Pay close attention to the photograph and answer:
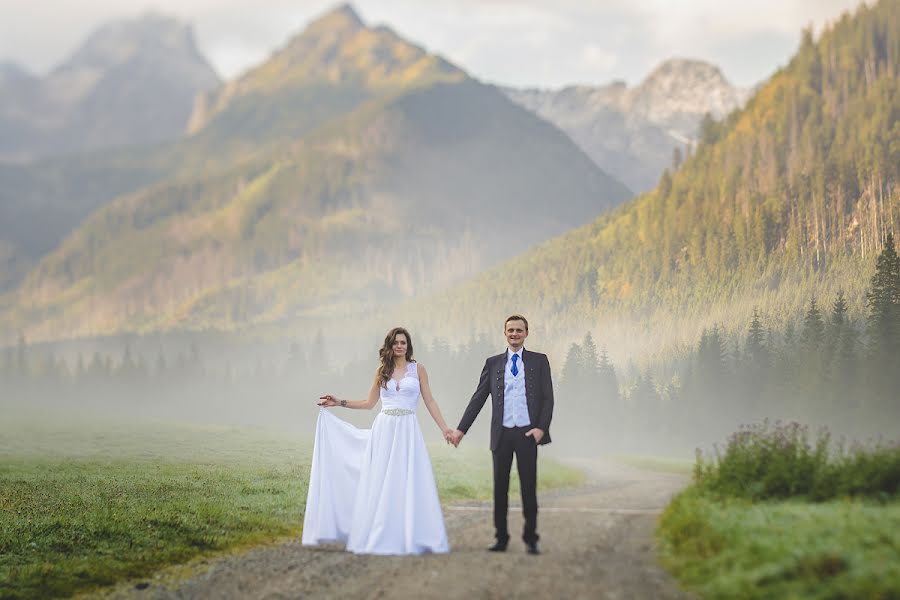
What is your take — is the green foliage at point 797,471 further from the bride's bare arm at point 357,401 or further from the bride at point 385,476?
the bride's bare arm at point 357,401

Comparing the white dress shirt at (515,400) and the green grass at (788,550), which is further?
the white dress shirt at (515,400)

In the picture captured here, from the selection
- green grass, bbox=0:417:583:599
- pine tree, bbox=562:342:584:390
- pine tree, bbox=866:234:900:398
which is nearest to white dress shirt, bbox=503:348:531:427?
green grass, bbox=0:417:583:599

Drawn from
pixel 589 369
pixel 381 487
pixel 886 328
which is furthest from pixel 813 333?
pixel 381 487

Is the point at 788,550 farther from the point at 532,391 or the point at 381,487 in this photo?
the point at 381,487

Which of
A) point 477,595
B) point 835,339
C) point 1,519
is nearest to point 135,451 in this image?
point 1,519

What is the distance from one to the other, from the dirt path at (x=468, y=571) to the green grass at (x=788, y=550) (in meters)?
0.73

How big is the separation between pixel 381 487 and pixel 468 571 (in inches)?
167

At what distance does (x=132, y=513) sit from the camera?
1203 inches

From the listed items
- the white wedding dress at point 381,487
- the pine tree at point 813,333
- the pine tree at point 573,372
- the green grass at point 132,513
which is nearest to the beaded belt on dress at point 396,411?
the white wedding dress at point 381,487

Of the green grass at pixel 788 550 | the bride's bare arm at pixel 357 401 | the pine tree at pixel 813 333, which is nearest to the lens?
the green grass at pixel 788 550

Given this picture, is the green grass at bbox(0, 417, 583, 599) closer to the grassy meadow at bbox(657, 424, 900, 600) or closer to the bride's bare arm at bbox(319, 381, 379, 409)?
the bride's bare arm at bbox(319, 381, 379, 409)

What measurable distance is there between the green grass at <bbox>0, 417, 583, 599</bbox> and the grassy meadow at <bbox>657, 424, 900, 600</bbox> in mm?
12649

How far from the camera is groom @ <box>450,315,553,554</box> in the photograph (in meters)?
21.7

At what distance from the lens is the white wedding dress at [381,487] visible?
22578mm
